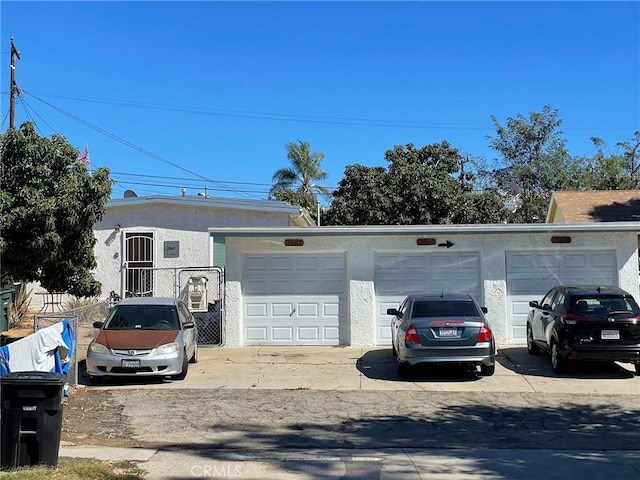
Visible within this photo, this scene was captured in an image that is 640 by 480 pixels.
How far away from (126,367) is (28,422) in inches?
199

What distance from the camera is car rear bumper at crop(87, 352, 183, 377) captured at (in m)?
11.1

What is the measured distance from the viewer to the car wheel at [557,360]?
11750 millimetres

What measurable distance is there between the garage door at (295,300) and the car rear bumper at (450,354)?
4.94 meters

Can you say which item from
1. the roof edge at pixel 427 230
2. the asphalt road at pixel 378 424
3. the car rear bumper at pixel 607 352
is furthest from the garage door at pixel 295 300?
the car rear bumper at pixel 607 352

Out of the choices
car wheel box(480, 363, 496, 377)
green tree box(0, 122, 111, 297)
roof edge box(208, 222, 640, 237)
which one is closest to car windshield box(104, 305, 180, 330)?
green tree box(0, 122, 111, 297)

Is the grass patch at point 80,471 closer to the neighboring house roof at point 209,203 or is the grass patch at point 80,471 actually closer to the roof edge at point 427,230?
the roof edge at point 427,230

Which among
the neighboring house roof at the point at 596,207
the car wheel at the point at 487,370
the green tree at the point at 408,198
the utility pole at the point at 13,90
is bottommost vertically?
the car wheel at the point at 487,370

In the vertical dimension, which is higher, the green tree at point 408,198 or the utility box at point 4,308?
the green tree at point 408,198

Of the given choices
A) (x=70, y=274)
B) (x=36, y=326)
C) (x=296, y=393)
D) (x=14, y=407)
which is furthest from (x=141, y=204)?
(x=14, y=407)

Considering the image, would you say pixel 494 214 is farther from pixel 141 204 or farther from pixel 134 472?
pixel 134 472

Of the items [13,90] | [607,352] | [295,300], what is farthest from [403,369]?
[13,90]

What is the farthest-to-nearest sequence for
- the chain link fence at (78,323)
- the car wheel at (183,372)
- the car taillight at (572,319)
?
the car wheel at (183,372), the car taillight at (572,319), the chain link fence at (78,323)

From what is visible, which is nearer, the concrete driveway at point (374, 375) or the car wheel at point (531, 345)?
the concrete driveway at point (374, 375)

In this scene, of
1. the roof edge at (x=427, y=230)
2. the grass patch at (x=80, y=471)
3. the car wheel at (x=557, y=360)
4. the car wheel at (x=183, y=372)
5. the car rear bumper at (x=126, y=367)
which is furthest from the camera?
the roof edge at (x=427, y=230)
